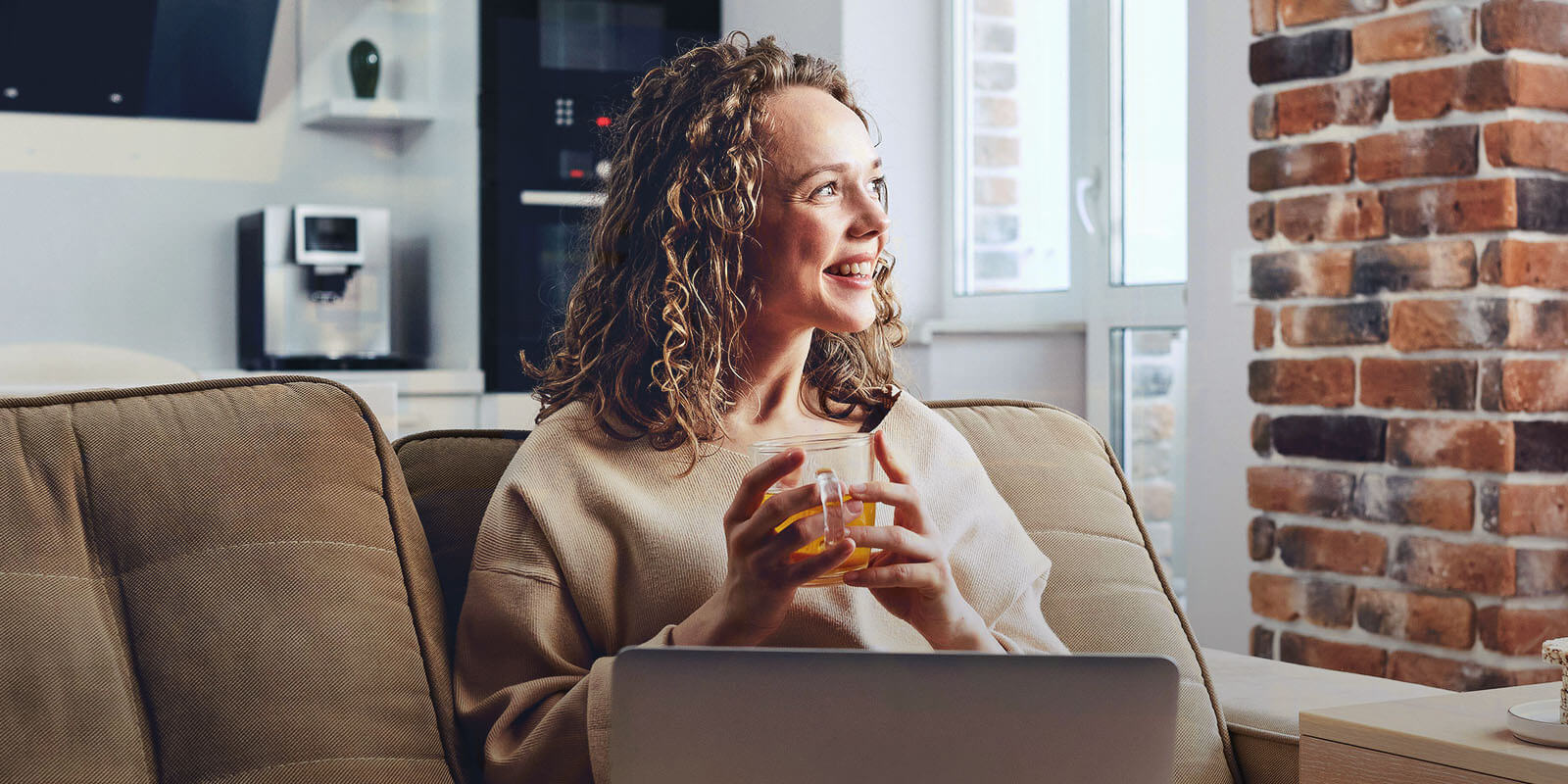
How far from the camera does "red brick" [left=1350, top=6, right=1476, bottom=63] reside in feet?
6.36

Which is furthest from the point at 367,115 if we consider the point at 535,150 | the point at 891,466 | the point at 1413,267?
the point at 891,466

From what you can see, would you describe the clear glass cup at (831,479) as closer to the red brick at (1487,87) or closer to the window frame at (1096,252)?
the red brick at (1487,87)

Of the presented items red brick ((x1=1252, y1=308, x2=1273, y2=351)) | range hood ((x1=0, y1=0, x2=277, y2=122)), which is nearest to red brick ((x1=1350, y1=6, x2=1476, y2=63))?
red brick ((x1=1252, y1=308, x2=1273, y2=351))

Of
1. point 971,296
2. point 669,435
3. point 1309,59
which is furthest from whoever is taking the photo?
point 971,296

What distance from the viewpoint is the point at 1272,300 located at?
2.23 m

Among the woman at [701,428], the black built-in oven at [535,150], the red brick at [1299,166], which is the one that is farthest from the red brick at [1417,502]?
the black built-in oven at [535,150]

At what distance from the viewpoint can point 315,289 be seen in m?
3.20

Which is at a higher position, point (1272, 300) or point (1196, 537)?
point (1272, 300)

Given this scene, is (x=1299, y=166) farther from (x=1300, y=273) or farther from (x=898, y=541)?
(x=898, y=541)

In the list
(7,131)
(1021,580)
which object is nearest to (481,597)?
(1021,580)

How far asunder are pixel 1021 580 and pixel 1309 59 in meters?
1.30

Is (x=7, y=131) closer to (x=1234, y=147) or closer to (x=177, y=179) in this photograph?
(x=177, y=179)

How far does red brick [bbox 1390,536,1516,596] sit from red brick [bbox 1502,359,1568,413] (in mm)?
197

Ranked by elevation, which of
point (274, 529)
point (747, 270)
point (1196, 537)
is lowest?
point (1196, 537)
